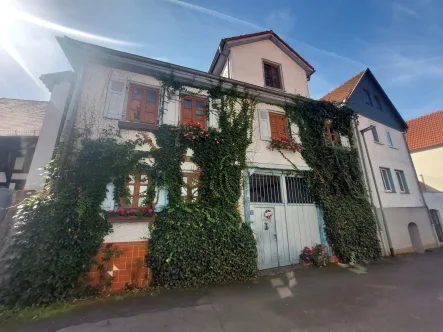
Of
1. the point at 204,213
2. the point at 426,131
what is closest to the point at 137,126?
the point at 204,213

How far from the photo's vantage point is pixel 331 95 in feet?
46.2

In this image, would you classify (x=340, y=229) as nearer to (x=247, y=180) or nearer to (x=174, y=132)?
(x=247, y=180)

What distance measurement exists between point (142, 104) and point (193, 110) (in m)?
1.79

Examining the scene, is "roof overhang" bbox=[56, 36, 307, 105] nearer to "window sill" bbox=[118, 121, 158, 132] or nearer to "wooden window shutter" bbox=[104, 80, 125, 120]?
"wooden window shutter" bbox=[104, 80, 125, 120]

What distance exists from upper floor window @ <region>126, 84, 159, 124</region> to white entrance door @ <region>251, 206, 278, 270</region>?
4.96 meters

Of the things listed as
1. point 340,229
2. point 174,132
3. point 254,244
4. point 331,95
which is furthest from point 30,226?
point 331,95

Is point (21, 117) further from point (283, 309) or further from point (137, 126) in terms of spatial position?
point (283, 309)

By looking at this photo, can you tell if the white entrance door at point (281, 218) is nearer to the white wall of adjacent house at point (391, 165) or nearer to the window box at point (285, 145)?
the window box at point (285, 145)

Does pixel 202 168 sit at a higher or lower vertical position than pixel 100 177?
higher

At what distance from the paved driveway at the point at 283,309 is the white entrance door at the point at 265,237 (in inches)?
37.6

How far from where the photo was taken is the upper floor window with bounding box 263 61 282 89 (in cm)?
1032

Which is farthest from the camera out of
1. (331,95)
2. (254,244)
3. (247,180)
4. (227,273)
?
(331,95)

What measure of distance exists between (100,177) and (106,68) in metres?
3.87

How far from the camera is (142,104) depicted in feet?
23.1
